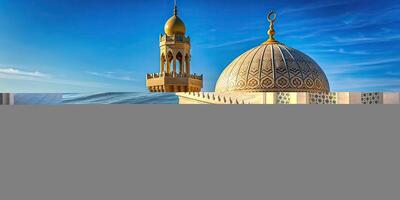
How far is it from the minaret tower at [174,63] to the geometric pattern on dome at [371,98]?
5.28m

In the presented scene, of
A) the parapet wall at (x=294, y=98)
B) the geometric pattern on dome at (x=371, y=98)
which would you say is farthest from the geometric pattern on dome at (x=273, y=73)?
the geometric pattern on dome at (x=371, y=98)

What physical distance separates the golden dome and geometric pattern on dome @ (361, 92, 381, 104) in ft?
19.5

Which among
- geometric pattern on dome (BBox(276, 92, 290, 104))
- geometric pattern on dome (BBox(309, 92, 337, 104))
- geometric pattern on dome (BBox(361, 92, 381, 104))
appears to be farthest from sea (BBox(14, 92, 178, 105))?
geometric pattern on dome (BBox(361, 92, 381, 104))

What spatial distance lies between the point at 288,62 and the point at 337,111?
3701mm

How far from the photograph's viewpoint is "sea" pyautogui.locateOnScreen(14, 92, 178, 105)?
4367 mm

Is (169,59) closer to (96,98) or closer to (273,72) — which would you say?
(273,72)

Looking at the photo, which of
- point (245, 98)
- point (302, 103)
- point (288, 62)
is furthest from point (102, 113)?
point (288, 62)

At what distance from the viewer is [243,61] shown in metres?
7.98

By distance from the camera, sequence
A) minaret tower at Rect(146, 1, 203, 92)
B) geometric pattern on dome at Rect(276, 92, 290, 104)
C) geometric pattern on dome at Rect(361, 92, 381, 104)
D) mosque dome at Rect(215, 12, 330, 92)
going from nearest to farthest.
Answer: geometric pattern on dome at Rect(361, 92, 381, 104), geometric pattern on dome at Rect(276, 92, 290, 104), mosque dome at Rect(215, 12, 330, 92), minaret tower at Rect(146, 1, 203, 92)

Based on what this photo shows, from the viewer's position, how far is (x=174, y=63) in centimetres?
964

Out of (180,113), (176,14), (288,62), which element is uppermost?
(176,14)

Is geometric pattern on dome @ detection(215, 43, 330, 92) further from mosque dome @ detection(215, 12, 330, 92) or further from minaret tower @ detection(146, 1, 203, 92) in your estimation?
minaret tower @ detection(146, 1, 203, 92)

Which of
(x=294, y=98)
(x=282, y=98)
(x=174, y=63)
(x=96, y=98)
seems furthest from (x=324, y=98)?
(x=174, y=63)

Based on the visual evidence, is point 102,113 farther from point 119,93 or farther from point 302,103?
point 302,103
